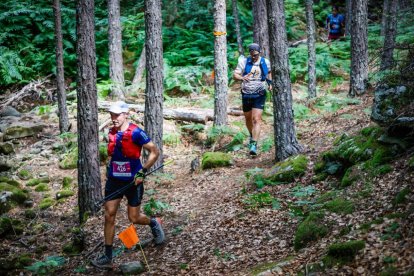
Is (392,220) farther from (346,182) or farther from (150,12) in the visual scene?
(150,12)

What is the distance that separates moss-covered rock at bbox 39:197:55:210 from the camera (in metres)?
10.5

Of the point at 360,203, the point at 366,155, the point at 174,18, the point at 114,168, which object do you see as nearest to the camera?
the point at 360,203

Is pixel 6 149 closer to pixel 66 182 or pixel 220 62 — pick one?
pixel 66 182

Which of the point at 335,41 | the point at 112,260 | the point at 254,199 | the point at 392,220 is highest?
the point at 335,41

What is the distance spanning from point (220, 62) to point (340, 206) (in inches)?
301

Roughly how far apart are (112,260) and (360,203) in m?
3.89

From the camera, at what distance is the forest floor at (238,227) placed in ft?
15.9

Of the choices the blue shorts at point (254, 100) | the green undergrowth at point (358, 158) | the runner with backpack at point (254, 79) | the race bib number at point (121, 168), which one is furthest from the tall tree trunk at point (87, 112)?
the green undergrowth at point (358, 158)

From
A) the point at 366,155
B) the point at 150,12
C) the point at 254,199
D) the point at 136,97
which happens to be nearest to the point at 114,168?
the point at 254,199

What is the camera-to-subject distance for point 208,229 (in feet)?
23.4

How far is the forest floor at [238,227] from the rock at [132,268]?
128 millimetres

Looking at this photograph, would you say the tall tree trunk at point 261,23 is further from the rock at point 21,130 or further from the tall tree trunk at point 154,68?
the rock at point 21,130

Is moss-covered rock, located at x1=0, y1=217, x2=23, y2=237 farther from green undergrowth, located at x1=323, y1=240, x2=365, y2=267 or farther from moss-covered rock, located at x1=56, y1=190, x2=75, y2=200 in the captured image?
green undergrowth, located at x1=323, y1=240, x2=365, y2=267

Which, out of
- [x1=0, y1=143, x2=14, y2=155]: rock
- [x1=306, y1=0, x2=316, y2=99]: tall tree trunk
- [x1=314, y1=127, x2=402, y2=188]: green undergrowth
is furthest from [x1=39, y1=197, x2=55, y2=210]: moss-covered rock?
[x1=306, y1=0, x2=316, y2=99]: tall tree trunk
